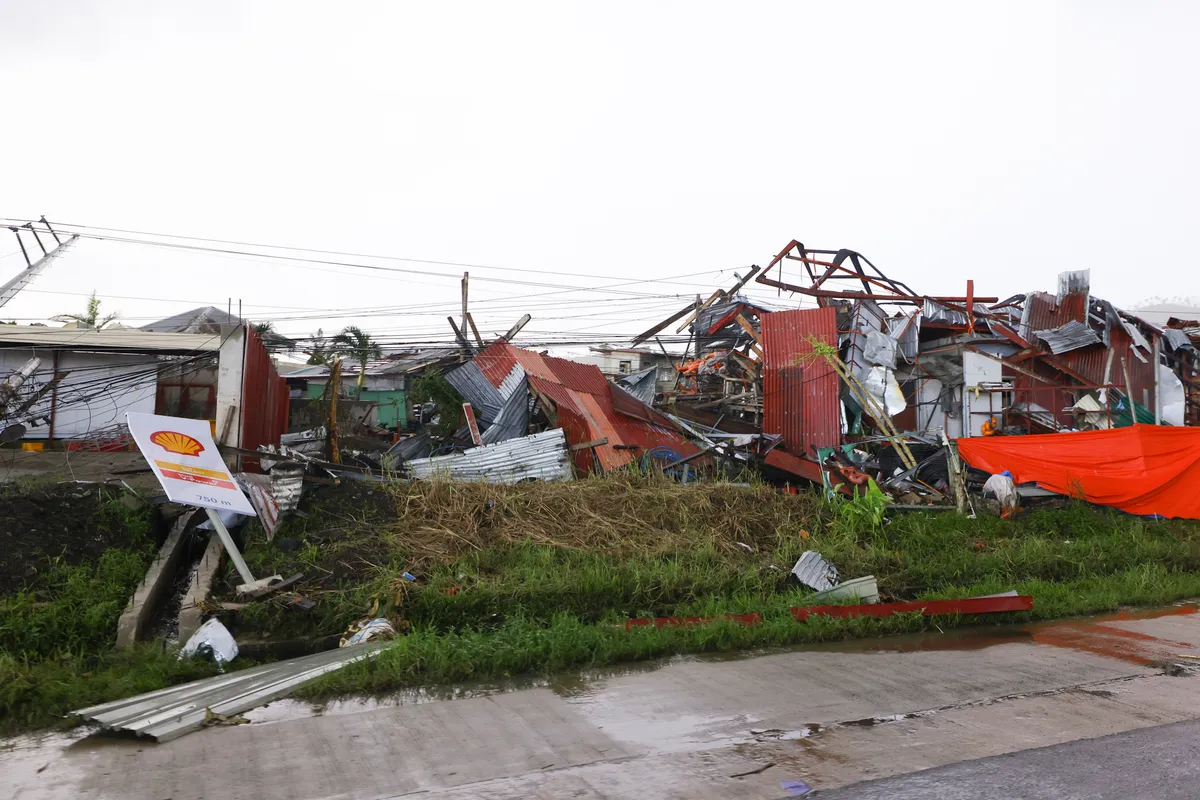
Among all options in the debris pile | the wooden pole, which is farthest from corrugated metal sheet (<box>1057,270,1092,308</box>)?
the wooden pole

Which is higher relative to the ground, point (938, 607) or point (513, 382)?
point (513, 382)

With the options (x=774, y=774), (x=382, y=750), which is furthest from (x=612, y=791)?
(x=382, y=750)

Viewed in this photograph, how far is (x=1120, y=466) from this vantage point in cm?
1329

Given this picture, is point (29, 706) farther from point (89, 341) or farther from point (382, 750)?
point (89, 341)

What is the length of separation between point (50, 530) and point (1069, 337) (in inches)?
745

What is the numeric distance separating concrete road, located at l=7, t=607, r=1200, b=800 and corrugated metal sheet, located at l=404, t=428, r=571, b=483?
19.0ft

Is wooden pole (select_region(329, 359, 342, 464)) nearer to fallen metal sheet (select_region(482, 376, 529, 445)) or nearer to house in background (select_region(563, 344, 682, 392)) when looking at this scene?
fallen metal sheet (select_region(482, 376, 529, 445))

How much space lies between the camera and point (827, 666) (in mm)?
7105

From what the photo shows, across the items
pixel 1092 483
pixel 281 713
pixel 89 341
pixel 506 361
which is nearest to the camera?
pixel 281 713

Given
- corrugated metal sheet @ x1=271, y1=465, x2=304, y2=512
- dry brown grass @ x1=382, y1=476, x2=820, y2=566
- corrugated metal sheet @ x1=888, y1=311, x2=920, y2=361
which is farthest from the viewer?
corrugated metal sheet @ x1=888, y1=311, x2=920, y2=361

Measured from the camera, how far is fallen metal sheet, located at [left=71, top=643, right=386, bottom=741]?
5.48 metres

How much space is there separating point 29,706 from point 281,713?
2.05 meters

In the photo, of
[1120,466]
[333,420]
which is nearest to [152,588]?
[333,420]

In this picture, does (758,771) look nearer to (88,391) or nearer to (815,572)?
(815,572)
